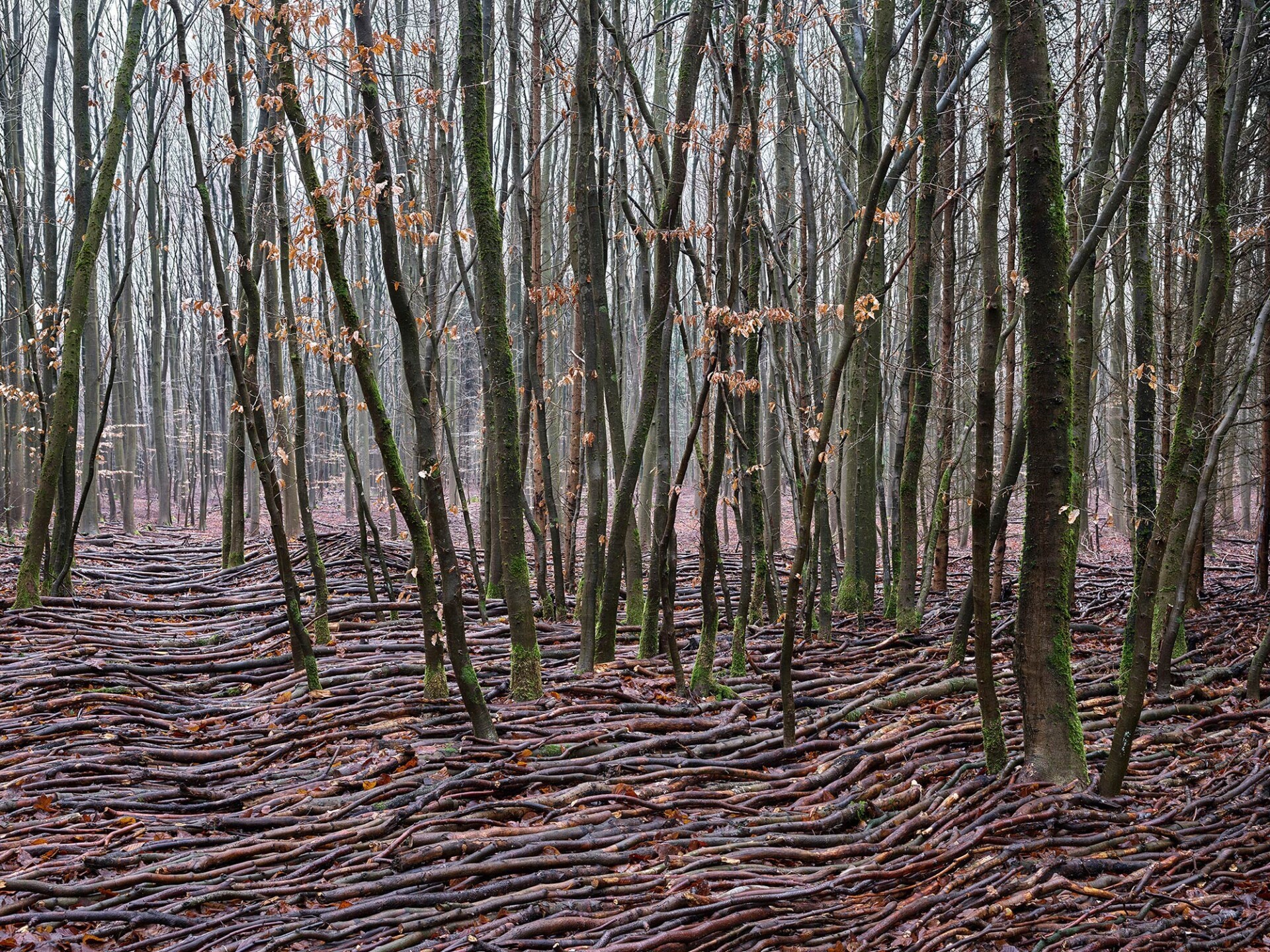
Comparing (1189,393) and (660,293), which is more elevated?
(660,293)

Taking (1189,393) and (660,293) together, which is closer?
(1189,393)

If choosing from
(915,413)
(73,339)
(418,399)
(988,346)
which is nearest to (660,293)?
(418,399)

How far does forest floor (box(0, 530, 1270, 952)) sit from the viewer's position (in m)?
3.02

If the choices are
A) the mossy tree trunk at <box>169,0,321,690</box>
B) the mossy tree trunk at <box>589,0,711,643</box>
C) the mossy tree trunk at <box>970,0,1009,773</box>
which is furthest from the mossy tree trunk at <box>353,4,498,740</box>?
the mossy tree trunk at <box>970,0,1009,773</box>

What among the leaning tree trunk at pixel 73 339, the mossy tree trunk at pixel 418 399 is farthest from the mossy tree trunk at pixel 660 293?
the leaning tree trunk at pixel 73 339

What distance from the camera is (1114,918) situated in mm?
2879

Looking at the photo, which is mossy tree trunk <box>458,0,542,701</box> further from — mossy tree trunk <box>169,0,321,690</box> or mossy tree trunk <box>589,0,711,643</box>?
mossy tree trunk <box>169,0,321,690</box>

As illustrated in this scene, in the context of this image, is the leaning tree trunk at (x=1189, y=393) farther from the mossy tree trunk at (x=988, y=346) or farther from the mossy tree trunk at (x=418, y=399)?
the mossy tree trunk at (x=418, y=399)

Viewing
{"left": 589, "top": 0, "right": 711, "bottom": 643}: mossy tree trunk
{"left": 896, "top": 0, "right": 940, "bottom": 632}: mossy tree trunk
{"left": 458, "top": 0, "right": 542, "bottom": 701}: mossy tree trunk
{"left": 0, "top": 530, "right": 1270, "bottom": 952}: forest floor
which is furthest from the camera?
{"left": 896, "top": 0, "right": 940, "bottom": 632}: mossy tree trunk

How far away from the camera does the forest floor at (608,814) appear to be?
119 inches

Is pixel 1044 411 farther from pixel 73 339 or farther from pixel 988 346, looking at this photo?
pixel 73 339

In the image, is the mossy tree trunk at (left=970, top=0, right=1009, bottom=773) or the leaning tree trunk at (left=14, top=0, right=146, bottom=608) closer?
the mossy tree trunk at (left=970, top=0, right=1009, bottom=773)

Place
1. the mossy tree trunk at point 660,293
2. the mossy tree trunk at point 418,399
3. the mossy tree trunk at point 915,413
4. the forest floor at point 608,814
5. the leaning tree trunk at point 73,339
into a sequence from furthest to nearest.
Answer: the leaning tree trunk at point 73,339 → the mossy tree trunk at point 915,413 → the mossy tree trunk at point 660,293 → the mossy tree trunk at point 418,399 → the forest floor at point 608,814

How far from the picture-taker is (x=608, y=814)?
3.85 metres
